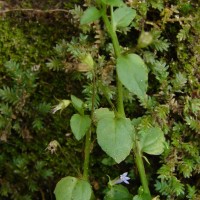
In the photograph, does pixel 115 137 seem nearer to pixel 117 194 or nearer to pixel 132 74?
pixel 132 74

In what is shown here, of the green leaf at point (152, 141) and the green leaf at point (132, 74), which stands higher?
the green leaf at point (132, 74)

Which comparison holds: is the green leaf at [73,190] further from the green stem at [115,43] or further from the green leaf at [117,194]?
the green stem at [115,43]

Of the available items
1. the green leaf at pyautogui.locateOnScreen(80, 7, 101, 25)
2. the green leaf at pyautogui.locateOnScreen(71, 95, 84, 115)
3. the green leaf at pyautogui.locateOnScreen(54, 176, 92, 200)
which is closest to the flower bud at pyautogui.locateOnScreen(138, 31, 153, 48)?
the green leaf at pyautogui.locateOnScreen(80, 7, 101, 25)

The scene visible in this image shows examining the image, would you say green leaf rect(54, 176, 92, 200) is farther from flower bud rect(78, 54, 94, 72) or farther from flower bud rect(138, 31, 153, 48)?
flower bud rect(138, 31, 153, 48)

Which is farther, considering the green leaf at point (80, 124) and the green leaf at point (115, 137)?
the green leaf at point (80, 124)

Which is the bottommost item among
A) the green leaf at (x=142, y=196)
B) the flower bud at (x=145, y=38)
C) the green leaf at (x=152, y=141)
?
the green leaf at (x=142, y=196)

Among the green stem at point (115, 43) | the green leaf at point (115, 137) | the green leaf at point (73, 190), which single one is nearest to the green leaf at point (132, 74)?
the green stem at point (115, 43)

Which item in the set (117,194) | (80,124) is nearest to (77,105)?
(80,124)
